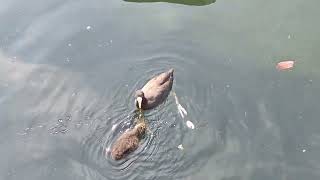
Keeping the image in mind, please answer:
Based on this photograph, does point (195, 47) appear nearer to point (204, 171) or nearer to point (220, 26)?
point (220, 26)

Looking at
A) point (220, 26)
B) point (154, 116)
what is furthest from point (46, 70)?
point (220, 26)

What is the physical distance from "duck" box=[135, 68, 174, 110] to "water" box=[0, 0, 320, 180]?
0.40 ft

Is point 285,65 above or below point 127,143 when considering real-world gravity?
above

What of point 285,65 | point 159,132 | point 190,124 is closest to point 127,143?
point 159,132

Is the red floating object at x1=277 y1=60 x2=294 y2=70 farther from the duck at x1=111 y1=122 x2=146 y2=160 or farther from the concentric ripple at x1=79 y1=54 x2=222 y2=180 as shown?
the duck at x1=111 y1=122 x2=146 y2=160

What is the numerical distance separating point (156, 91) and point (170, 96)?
0.23 metres

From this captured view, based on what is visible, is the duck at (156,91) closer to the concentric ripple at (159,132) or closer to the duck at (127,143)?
the concentric ripple at (159,132)

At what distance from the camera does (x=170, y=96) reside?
19.9 feet

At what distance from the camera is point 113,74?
6.39 metres

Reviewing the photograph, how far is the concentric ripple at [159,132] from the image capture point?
5.34 m

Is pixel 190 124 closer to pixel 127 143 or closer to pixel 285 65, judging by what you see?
pixel 127 143

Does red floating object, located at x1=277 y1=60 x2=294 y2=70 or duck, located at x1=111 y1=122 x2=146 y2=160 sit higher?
red floating object, located at x1=277 y1=60 x2=294 y2=70

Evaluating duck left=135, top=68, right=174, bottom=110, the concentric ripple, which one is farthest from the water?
duck left=135, top=68, right=174, bottom=110

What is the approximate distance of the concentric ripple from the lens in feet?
17.5
